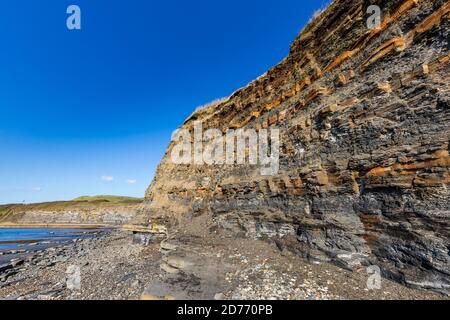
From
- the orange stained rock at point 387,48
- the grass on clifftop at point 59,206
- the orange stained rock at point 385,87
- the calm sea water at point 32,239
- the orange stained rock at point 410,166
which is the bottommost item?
the calm sea water at point 32,239

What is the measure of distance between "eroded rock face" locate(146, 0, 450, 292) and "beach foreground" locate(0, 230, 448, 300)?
0.83 m

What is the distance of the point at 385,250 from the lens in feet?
23.7

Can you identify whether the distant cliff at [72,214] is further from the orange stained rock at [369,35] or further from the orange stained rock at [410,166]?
the orange stained rock at [410,166]

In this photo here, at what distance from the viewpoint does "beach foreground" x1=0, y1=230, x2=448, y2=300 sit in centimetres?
708

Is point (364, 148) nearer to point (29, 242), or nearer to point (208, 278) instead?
point (208, 278)

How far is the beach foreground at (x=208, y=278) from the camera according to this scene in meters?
7.08

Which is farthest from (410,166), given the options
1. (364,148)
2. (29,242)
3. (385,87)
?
(29,242)

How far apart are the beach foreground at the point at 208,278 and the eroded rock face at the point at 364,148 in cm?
83

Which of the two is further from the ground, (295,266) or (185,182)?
(185,182)

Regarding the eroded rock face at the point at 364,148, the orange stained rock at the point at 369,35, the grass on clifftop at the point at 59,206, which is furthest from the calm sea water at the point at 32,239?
the orange stained rock at the point at 369,35

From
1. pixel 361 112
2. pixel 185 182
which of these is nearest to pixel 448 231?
pixel 361 112
